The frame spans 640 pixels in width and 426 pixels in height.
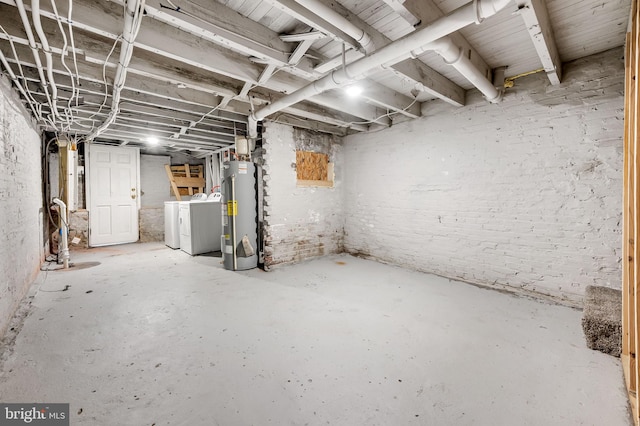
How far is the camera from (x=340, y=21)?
1.54m

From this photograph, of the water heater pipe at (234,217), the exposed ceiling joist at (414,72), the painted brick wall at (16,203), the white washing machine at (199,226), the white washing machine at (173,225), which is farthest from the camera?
the white washing machine at (173,225)

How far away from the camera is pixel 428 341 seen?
1969mm

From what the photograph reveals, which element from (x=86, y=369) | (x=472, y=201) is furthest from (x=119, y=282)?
(x=472, y=201)

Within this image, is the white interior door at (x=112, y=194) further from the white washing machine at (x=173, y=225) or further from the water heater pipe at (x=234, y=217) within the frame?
the water heater pipe at (x=234, y=217)

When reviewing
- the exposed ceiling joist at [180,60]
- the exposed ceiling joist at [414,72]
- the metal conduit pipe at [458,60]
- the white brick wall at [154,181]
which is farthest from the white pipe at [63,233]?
the metal conduit pipe at [458,60]

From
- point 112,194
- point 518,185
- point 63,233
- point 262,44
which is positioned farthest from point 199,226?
point 518,185

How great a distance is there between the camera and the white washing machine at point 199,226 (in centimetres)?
477

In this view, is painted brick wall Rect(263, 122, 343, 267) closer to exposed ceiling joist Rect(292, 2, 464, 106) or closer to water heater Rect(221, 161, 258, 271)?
water heater Rect(221, 161, 258, 271)

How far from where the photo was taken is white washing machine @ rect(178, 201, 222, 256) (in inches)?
188

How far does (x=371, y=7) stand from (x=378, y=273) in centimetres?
293

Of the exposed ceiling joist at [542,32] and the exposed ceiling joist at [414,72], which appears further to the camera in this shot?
the exposed ceiling joist at [414,72]

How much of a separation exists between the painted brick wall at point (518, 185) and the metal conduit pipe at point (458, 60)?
582 mm

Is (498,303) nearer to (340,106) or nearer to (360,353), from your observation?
(360,353)

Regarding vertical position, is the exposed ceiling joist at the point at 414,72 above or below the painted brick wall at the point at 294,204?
above
